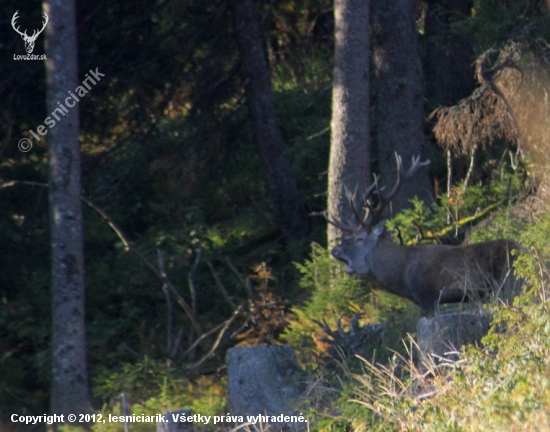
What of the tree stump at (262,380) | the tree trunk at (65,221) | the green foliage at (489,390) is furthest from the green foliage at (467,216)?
the green foliage at (489,390)

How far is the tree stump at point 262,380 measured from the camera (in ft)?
24.9

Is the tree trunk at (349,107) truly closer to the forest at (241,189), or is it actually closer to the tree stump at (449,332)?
the forest at (241,189)

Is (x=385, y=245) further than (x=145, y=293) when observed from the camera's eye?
No

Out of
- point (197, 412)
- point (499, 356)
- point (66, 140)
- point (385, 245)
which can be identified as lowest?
point (197, 412)

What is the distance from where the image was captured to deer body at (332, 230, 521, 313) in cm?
870

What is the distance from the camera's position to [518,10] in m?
12.0

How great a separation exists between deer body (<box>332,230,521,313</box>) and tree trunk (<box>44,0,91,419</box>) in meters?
3.00

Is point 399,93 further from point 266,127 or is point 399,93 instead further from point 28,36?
point 28,36

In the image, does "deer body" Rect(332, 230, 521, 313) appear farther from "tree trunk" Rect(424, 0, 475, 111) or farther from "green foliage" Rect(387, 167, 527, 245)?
"tree trunk" Rect(424, 0, 475, 111)

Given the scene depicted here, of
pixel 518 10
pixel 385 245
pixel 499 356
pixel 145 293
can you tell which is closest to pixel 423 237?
pixel 385 245

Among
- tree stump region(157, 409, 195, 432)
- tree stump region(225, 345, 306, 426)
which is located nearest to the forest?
tree stump region(225, 345, 306, 426)

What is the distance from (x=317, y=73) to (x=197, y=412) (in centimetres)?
975

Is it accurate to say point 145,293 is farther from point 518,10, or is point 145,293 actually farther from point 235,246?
point 518,10

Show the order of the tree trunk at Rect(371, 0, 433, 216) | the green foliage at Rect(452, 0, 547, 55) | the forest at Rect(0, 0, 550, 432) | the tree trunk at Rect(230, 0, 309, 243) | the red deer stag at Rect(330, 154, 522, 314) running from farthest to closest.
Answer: the tree trunk at Rect(230, 0, 309, 243) < the tree trunk at Rect(371, 0, 433, 216) < the green foliage at Rect(452, 0, 547, 55) < the forest at Rect(0, 0, 550, 432) < the red deer stag at Rect(330, 154, 522, 314)
